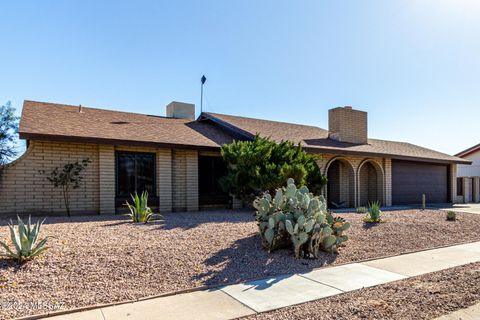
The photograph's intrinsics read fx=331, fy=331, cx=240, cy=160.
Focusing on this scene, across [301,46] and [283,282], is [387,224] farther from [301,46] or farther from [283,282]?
[301,46]

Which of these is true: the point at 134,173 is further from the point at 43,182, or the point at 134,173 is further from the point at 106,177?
the point at 43,182

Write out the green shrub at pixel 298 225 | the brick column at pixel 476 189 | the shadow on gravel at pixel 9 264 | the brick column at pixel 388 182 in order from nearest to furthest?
the shadow on gravel at pixel 9 264
the green shrub at pixel 298 225
the brick column at pixel 388 182
the brick column at pixel 476 189

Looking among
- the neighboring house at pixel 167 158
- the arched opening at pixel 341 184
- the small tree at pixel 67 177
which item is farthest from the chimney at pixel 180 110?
the arched opening at pixel 341 184

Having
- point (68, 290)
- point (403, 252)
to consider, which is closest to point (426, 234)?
point (403, 252)

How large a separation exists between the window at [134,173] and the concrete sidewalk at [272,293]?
8.00 m

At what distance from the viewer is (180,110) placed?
58.2 feet

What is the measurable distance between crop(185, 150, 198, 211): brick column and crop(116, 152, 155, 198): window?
4.25ft

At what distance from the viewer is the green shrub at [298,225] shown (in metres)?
6.26

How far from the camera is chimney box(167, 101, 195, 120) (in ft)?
57.8

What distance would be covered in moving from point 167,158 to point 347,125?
10376mm

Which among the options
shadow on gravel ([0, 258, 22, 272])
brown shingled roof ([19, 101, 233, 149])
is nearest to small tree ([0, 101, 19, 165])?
brown shingled roof ([19, 101, 233, 149])

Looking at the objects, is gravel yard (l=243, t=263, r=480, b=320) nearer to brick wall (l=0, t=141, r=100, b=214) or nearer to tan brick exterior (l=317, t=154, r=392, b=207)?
brick wall (l=0, t=141, r=100, b=214)

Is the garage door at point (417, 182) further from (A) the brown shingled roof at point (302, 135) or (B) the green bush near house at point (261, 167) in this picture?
(B) the green bush near house at point (261, 167)

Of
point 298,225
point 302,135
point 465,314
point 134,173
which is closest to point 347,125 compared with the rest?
point 302,135
